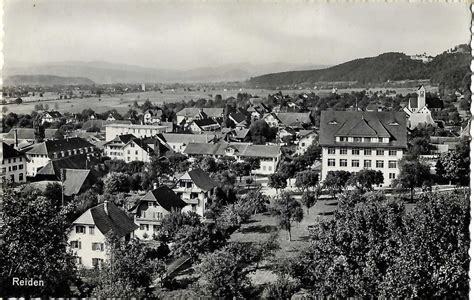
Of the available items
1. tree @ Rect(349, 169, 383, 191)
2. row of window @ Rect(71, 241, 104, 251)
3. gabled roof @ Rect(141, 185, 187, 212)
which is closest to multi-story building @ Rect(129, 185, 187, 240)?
gabled roof @ Rect(141, 185, 187, 212)

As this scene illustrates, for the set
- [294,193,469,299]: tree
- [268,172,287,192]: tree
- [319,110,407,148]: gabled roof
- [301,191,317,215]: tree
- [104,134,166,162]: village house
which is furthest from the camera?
[104,134,166,162]: village house

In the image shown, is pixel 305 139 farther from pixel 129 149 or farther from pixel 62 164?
pixel 62 164

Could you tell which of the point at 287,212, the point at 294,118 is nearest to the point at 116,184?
the point at 287,212

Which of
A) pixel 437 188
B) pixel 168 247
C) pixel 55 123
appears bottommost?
pixel 168 247

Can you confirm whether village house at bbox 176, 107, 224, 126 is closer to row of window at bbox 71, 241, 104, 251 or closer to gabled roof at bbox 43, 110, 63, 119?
gabled roof at bbox 43, 110, 63, 119

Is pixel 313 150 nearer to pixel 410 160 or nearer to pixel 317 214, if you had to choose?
pixel 410 160

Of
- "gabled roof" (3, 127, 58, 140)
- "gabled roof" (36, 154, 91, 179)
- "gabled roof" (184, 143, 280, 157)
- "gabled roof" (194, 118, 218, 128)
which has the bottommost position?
"gabled roof" (184, 143, 280, 157)

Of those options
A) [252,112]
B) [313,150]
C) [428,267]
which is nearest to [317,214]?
[428,267]
